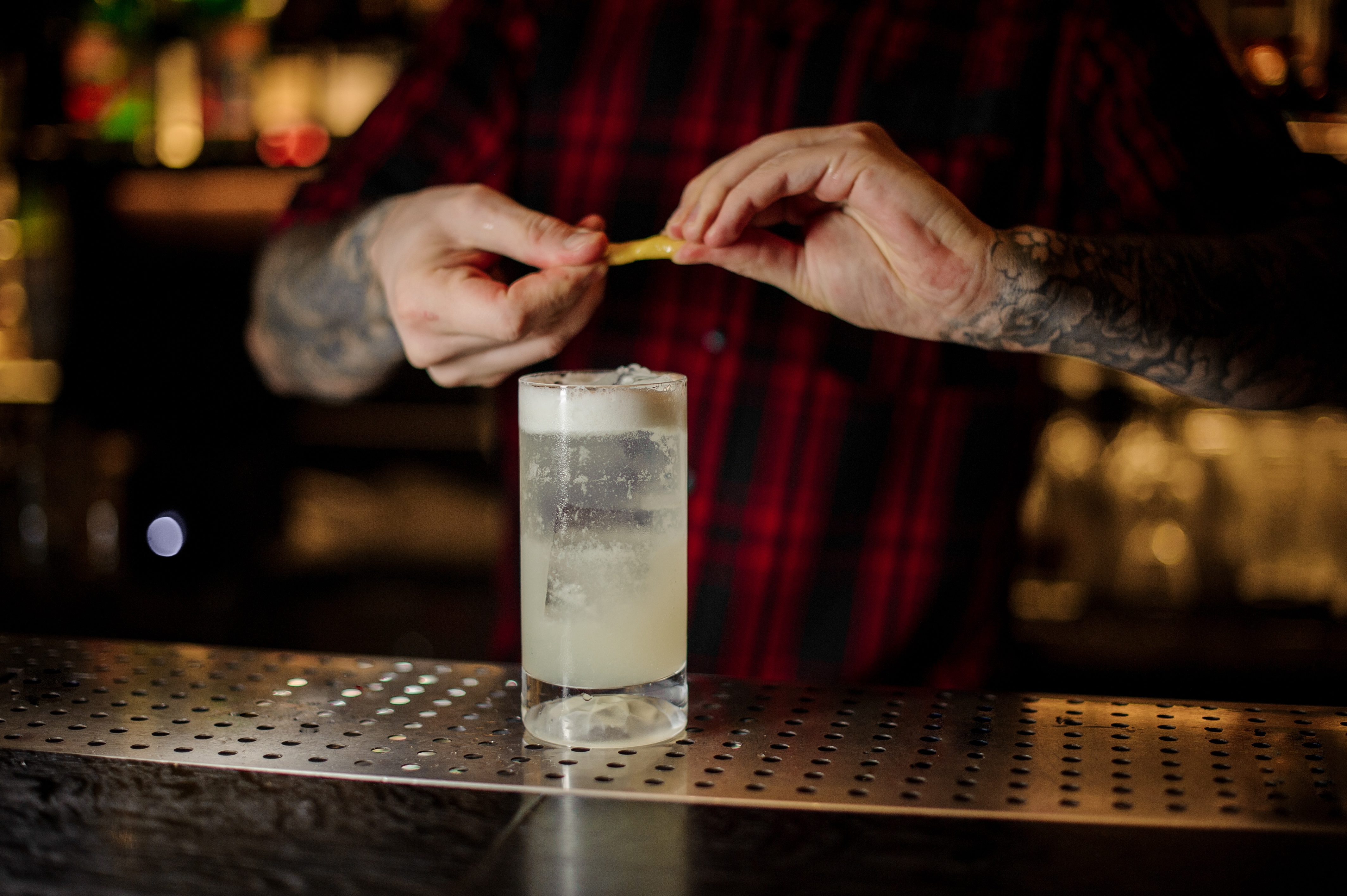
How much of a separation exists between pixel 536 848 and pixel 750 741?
0.27 meters

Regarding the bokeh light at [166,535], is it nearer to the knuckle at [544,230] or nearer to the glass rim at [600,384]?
the knuckle at [544,230]

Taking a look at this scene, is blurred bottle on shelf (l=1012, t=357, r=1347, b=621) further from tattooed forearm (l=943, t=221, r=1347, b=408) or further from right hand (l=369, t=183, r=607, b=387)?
right hand (l=369, t=183, r=607, b=387)

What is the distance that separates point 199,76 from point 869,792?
306 cm

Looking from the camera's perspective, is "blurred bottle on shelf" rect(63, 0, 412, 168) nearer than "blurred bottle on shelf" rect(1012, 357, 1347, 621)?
No

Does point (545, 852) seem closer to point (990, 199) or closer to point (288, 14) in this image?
point (990, 199)

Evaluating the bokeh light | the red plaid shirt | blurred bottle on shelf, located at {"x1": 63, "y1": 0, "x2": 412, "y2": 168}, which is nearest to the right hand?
the red plaid shirt

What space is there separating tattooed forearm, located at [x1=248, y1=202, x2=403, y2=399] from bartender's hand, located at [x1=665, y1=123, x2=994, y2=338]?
544 millimetres

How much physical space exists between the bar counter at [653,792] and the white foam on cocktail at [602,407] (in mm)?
270

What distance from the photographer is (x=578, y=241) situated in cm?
114

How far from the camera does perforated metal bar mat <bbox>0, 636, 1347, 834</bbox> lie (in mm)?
882

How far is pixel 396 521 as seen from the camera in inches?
126

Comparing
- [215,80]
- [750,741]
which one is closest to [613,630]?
[750,741]

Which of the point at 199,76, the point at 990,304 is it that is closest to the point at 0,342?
the point at 199,76

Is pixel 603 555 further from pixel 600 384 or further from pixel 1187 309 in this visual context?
pixel 1187 309
